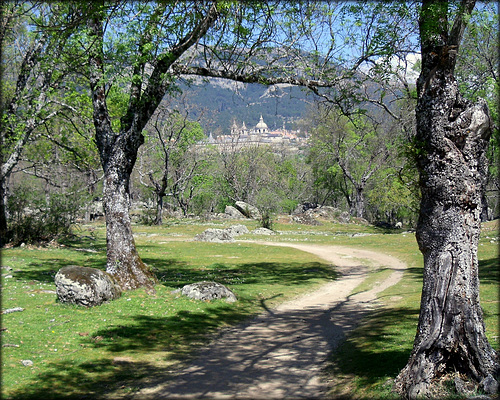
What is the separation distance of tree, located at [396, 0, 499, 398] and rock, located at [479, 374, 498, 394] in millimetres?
128

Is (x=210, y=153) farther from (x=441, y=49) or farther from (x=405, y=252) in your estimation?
(x=441, y=49)

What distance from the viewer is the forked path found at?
6969 mm

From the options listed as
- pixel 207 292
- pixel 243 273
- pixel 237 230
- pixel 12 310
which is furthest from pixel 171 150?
pixel 12 310

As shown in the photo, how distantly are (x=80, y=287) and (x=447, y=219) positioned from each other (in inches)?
340

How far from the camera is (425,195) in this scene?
251 inches

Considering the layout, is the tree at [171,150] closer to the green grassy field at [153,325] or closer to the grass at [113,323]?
the green grassy field at [153,325]

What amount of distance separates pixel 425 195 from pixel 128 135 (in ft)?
29.5

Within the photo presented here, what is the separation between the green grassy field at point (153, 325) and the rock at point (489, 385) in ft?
3.91

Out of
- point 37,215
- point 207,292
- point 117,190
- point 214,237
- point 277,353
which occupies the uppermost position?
point 117,190

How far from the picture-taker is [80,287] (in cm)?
1078

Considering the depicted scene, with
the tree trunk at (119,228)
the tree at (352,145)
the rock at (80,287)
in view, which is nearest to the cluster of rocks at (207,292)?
the tree trunk at (119,228)

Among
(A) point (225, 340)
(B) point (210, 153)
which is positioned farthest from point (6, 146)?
(B) point (210, 153)

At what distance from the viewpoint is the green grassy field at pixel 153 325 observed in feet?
23.2

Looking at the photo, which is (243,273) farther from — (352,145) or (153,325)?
(352,145)
